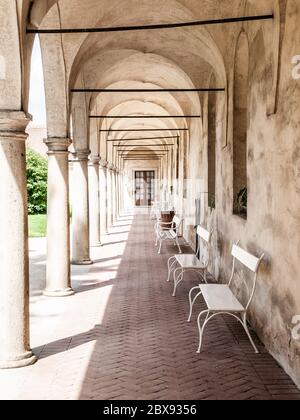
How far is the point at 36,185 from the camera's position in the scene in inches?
1121

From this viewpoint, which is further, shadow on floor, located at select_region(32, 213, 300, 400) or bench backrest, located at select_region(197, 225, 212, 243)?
bench backrest, located at select_region(197, 225, 212, 243)

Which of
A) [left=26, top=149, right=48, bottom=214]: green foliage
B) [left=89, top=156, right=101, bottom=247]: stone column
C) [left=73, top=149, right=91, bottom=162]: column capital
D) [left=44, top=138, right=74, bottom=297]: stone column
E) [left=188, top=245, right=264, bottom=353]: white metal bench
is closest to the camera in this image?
[left=188, top=245, right=264, bottom=353]: white metal bench

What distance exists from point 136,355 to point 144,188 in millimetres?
42182

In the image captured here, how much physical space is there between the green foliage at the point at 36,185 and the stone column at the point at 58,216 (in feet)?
65.6

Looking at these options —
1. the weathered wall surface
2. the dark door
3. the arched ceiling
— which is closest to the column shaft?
the arched ceiling

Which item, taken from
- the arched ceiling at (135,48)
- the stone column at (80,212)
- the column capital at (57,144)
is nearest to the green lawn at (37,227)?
the arched ceiling at (135,48)

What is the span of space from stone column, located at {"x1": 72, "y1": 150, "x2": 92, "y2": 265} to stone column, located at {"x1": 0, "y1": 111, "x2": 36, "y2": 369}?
6609mm

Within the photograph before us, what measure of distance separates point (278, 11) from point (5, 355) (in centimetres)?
467

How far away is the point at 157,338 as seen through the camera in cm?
636

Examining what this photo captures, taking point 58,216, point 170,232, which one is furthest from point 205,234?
point 170,232

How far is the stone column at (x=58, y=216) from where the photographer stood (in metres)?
8.84

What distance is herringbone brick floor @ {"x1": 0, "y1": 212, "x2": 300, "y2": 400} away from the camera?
4.66m

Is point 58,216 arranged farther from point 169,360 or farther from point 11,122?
point 169,360

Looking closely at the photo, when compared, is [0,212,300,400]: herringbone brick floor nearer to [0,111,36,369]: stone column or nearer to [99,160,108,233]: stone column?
[0,111,36,369]: stone column
